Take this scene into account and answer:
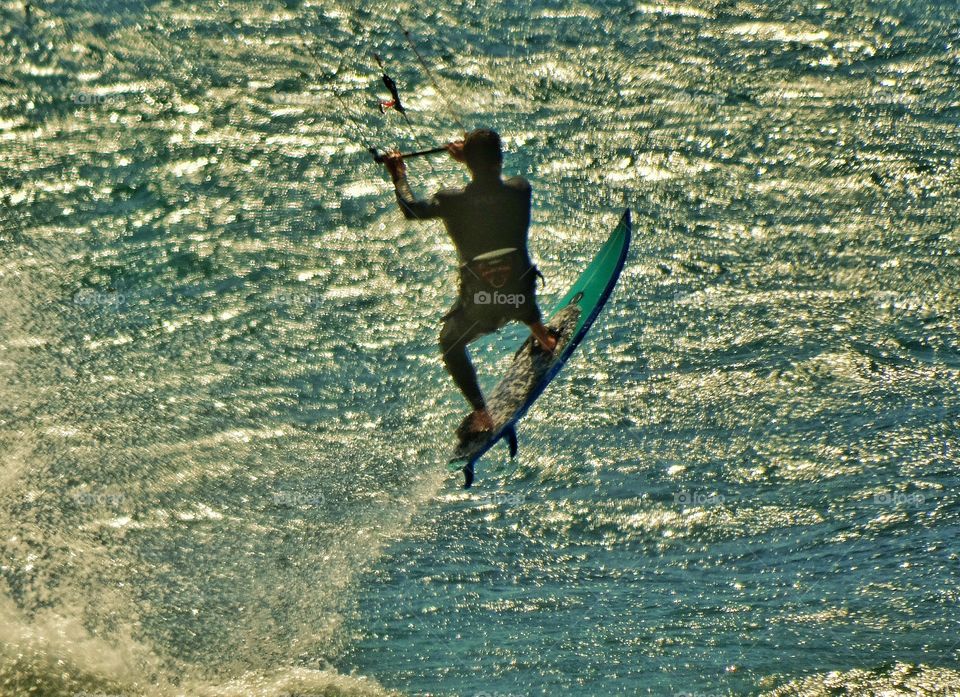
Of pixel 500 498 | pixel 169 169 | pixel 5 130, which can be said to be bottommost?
pixel 500 498

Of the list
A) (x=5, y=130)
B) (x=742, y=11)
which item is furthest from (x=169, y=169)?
(x=742, y=11)

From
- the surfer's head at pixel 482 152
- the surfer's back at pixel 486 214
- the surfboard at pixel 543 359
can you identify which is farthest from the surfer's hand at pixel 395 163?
the surfboard at pixel 543 359

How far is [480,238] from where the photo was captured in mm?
10234

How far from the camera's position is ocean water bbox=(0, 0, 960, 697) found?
37.2ft

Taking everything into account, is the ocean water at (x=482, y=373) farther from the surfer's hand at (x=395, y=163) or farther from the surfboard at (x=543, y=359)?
the surfer's hand at (x=395, y=163)

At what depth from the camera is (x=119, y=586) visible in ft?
38.4

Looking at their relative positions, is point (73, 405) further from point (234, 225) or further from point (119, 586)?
point (234, 225)

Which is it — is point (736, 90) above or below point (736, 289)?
above

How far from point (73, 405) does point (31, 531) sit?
6.37 feet

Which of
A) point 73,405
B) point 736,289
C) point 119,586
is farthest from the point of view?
point 736,289

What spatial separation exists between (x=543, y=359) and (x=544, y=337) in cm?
24

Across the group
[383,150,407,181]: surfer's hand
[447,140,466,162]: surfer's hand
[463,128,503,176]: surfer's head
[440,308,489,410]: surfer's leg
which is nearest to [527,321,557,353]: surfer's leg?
[440,308,489,410]: surfer's leg

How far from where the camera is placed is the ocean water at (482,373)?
1133 centimetres

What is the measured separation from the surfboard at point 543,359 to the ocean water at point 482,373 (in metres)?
1.33
